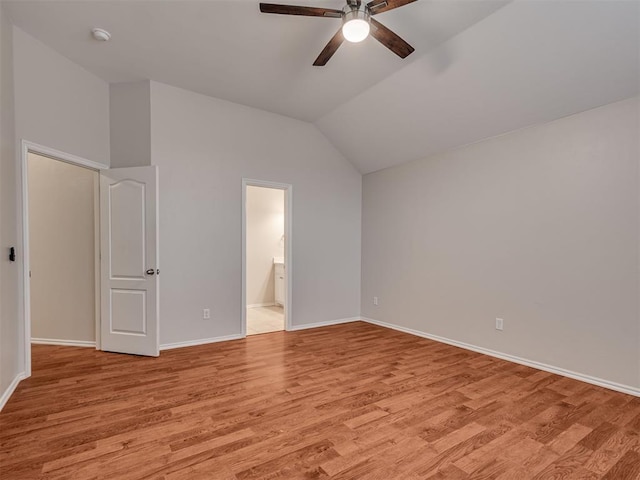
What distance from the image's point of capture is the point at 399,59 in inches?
128

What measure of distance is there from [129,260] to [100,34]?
2.18 meters

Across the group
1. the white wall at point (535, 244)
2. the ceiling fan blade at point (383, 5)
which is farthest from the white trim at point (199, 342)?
the ceiling fan blade at point (383, 5)

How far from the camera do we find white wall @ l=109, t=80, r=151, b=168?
3.78 metres

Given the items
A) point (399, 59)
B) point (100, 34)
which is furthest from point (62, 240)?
point (399, 59)

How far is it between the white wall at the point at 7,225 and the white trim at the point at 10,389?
0.02m

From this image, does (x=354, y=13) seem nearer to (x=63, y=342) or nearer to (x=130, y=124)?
(x=130, y=124)

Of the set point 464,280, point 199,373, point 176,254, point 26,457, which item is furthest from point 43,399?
point 464,280

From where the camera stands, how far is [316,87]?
3867 millimetres

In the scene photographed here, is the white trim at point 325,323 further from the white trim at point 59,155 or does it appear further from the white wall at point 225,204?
the white trim at point 59,155

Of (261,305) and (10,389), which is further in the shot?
(261,305)

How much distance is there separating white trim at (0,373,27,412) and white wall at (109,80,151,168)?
89.7 inches

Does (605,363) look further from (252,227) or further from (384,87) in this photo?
(252,227)

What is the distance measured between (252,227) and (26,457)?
4.92 meters

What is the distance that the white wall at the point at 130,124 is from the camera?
3.78 m
